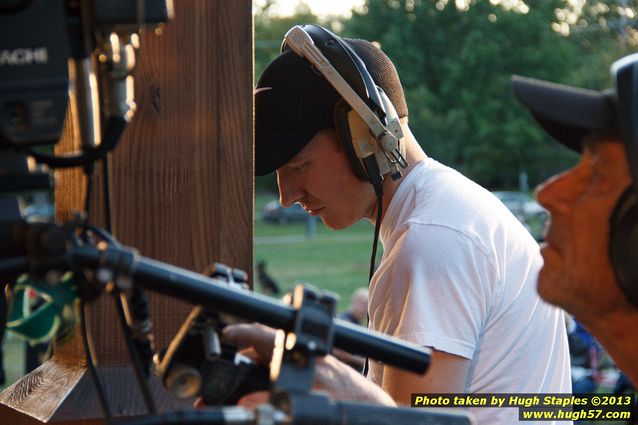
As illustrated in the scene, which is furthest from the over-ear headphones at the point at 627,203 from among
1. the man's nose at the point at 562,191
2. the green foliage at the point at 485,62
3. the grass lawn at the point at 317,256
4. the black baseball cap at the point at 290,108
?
the green foliage at the point at 485,62

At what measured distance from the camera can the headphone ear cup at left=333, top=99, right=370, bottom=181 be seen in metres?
2.55

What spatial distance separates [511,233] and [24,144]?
139 cm

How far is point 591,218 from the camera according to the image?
4.98 ft

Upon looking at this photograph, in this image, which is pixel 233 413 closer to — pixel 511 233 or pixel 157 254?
pixel 157 254

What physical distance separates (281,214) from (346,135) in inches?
1470

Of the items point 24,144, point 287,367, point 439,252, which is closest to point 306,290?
point 287,367

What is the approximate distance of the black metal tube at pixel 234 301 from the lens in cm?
118

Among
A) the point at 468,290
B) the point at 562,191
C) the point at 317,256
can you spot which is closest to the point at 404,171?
the point at 468,290

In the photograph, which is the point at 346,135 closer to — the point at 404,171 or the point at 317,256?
the point at 404,171

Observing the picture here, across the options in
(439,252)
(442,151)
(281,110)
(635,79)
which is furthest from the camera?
(442,151)

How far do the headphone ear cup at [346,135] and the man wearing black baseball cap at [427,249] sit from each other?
0.01 metres

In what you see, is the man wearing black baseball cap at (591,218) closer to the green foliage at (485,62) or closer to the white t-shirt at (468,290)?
the white t-shirt at (468,290)

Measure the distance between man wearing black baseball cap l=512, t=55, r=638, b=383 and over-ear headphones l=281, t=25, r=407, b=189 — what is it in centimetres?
92

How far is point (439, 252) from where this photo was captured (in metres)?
2.18
